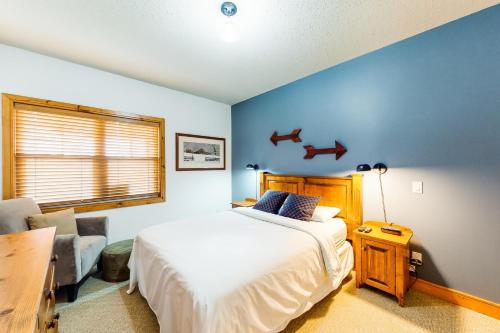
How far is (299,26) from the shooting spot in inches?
80.2

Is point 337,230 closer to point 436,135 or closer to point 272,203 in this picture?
point 272,203

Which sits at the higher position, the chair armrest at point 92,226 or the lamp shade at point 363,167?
the lamp shade at point 363,167

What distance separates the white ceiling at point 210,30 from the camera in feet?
5.91

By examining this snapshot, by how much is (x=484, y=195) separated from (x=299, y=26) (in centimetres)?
227

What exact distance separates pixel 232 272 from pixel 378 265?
161 cm

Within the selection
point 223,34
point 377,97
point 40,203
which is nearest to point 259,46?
point 223,34

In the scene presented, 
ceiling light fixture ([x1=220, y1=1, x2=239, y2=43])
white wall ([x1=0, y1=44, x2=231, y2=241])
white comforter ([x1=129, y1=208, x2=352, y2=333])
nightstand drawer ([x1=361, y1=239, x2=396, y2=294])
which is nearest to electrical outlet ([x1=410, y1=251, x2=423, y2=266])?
nightstand drawer ([x1=361, y1=239, x2=396, y2=294])

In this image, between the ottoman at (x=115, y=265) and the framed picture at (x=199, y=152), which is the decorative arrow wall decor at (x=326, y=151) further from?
the ottoman at (x=115, y=265)

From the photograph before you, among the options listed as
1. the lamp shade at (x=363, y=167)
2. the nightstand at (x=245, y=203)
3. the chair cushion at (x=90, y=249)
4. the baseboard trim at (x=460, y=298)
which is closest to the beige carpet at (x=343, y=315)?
the baseboard trim at (x=460, y=298)

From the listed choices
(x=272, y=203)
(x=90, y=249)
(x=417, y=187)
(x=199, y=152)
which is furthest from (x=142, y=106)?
(x=417, y=187)

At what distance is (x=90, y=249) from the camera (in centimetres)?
230

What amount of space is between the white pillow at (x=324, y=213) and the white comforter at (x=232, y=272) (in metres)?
0.16

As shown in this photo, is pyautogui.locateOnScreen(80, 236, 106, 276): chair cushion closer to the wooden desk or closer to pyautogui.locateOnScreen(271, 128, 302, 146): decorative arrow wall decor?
the wooden desk

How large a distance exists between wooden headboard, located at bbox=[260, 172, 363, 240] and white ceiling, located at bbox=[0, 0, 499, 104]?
1.55 meters
